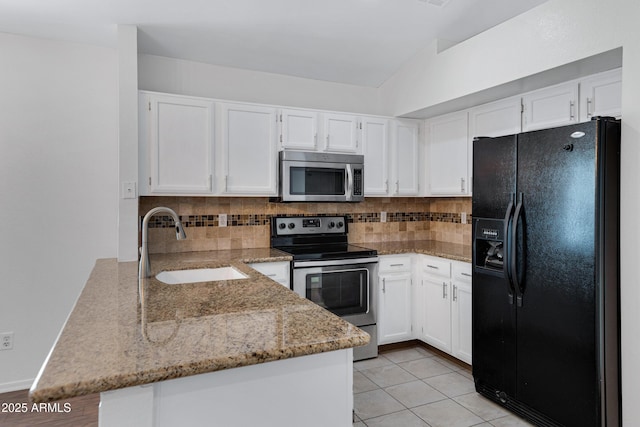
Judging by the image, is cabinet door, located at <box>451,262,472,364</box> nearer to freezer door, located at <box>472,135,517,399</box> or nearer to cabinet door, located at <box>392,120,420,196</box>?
freezer door, located at <box>472,135,517,399</box>

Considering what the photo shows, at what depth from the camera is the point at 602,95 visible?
2.41 m

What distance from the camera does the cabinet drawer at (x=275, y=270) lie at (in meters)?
3.03

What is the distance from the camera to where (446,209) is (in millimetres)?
4117

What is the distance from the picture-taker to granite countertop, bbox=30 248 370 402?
3.07 feet

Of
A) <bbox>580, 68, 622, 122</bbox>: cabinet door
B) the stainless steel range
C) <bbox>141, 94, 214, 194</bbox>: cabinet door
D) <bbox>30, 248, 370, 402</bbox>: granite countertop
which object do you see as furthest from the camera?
the stainless steel range

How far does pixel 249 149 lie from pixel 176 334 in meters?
2.23

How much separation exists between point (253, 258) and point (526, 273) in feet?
5.82

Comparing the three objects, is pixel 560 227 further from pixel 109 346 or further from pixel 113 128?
pixel 113 128

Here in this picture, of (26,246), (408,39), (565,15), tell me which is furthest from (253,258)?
(565,15)

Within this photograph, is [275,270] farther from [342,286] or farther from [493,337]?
[493,337]

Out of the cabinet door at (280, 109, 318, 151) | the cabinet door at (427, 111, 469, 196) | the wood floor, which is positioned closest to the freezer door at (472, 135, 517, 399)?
the cabinet door at (427, 111, 469, 196)

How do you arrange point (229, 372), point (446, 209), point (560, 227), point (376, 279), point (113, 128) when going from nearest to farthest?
point (229, 372) < point (560, 227) < point (113, 128) < point (376, 279) < point (446, 209)

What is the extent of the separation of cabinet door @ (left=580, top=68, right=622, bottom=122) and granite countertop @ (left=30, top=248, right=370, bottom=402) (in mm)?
2133

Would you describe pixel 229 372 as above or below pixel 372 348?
above
